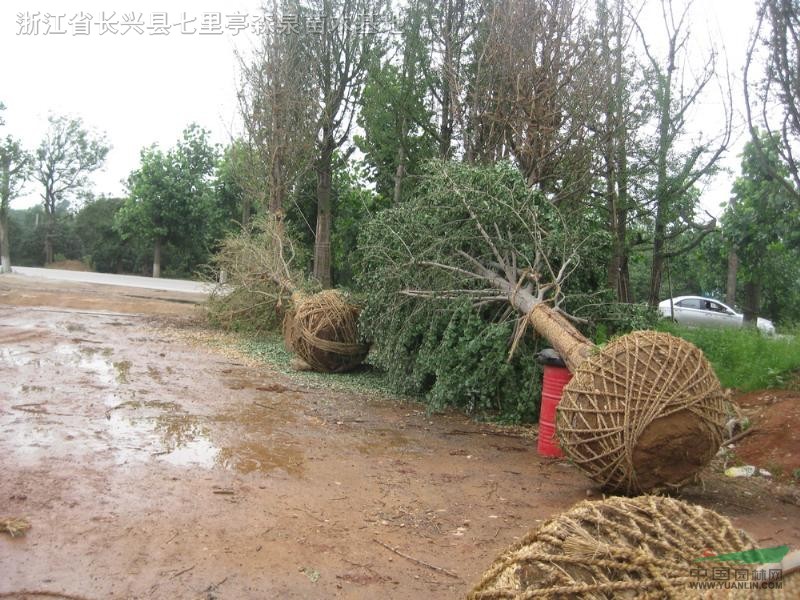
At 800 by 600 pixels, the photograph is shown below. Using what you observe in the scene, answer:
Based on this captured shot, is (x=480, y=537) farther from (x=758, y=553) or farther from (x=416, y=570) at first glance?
(x=758, y=553)

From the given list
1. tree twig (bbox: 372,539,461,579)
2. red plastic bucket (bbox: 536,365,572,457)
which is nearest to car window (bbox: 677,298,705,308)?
red plastic bucket (bbox: 536,365,572,457)

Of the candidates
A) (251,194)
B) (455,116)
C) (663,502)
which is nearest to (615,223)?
(455,116)

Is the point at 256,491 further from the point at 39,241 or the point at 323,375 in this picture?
the point at 39,241

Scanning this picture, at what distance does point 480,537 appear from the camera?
4.24 meters

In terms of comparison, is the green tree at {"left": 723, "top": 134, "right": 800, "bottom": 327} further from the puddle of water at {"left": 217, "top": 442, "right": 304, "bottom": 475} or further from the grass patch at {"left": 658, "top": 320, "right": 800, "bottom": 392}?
the puddle of water at {"left": 217, "top": 442, "right": 304, "bottom": 475}

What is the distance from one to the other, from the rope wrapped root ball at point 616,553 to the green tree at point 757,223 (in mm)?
9681

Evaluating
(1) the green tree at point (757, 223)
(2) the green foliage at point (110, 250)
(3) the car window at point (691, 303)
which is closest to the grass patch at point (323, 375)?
(1) the green tree at point (757, 223)

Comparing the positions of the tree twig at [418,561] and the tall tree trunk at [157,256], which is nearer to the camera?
the tree twig at [418,561]

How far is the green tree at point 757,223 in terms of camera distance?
10.9 m

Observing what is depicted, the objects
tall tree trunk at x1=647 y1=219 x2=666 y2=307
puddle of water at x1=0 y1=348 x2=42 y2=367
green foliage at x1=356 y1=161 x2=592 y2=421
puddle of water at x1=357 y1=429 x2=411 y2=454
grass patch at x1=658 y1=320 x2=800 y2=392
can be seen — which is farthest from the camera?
tall tree trunk at x1=647 y1=219 x2=666 y2=307

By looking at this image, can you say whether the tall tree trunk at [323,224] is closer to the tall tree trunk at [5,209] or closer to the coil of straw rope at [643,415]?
the coil of straw rope at [643,415]

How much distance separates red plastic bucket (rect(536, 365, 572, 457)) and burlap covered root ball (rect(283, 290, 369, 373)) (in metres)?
4.50

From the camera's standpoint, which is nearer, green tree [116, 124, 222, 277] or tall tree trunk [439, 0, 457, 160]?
tall tree trunk [439, 0, 457, 160]

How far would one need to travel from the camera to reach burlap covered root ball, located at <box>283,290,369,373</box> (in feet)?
33.7
